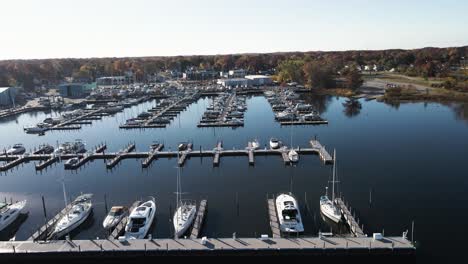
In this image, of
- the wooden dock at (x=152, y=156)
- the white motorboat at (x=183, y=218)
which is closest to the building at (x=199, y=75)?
the wooden dock at (x=152, y=156)

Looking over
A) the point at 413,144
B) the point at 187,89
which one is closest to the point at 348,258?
the point at 413,144

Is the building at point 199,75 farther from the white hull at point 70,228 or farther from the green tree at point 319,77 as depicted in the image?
the white hull at point 70,228

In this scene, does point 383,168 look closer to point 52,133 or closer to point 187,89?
point 52,133

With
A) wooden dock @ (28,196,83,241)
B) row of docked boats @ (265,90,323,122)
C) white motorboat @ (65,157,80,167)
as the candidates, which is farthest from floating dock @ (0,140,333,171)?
row of docked boats @ (265,90,323,122)

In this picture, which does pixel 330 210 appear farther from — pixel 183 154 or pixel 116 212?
pixel 183 154

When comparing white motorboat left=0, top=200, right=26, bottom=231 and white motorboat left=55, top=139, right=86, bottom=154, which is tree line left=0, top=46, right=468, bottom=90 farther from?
white motorboat left=0, top=200, right=26, bottom=231

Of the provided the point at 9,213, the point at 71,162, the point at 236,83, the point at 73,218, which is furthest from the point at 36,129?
the point at 236,83
